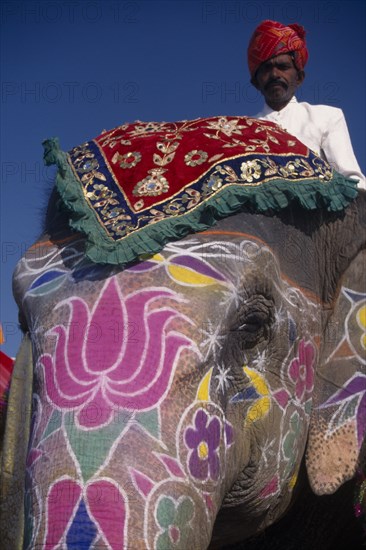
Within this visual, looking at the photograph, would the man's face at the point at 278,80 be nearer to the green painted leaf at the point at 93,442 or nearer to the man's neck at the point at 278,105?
the man's neck at the point at 278,105

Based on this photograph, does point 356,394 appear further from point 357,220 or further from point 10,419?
point 10,419

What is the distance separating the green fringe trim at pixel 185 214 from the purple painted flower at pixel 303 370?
16.5 inches

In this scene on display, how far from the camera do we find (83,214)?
9.34 ft

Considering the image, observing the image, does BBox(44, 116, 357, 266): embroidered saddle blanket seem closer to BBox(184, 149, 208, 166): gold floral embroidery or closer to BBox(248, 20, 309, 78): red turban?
BBox(184, 149, 208, 166): gold floral embroidery

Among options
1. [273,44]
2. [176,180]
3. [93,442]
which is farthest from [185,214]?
[273,44]

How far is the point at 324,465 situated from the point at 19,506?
0.92 meters

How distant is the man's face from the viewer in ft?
12.6

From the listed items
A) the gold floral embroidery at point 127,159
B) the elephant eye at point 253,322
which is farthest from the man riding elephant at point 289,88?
the elephant eye at point 253,322

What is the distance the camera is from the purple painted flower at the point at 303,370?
2.95 meters

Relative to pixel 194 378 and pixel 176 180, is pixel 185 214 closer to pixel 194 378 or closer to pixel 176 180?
pixel 176 180

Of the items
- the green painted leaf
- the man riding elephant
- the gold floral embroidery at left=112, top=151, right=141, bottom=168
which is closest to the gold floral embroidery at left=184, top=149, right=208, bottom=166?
the gold floral embroidery at left=112, top=151, right=141, bottom=168

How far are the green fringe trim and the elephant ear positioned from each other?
1.00 ft

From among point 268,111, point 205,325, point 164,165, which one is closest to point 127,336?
point 205,325

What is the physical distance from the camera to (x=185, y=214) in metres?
2.79
